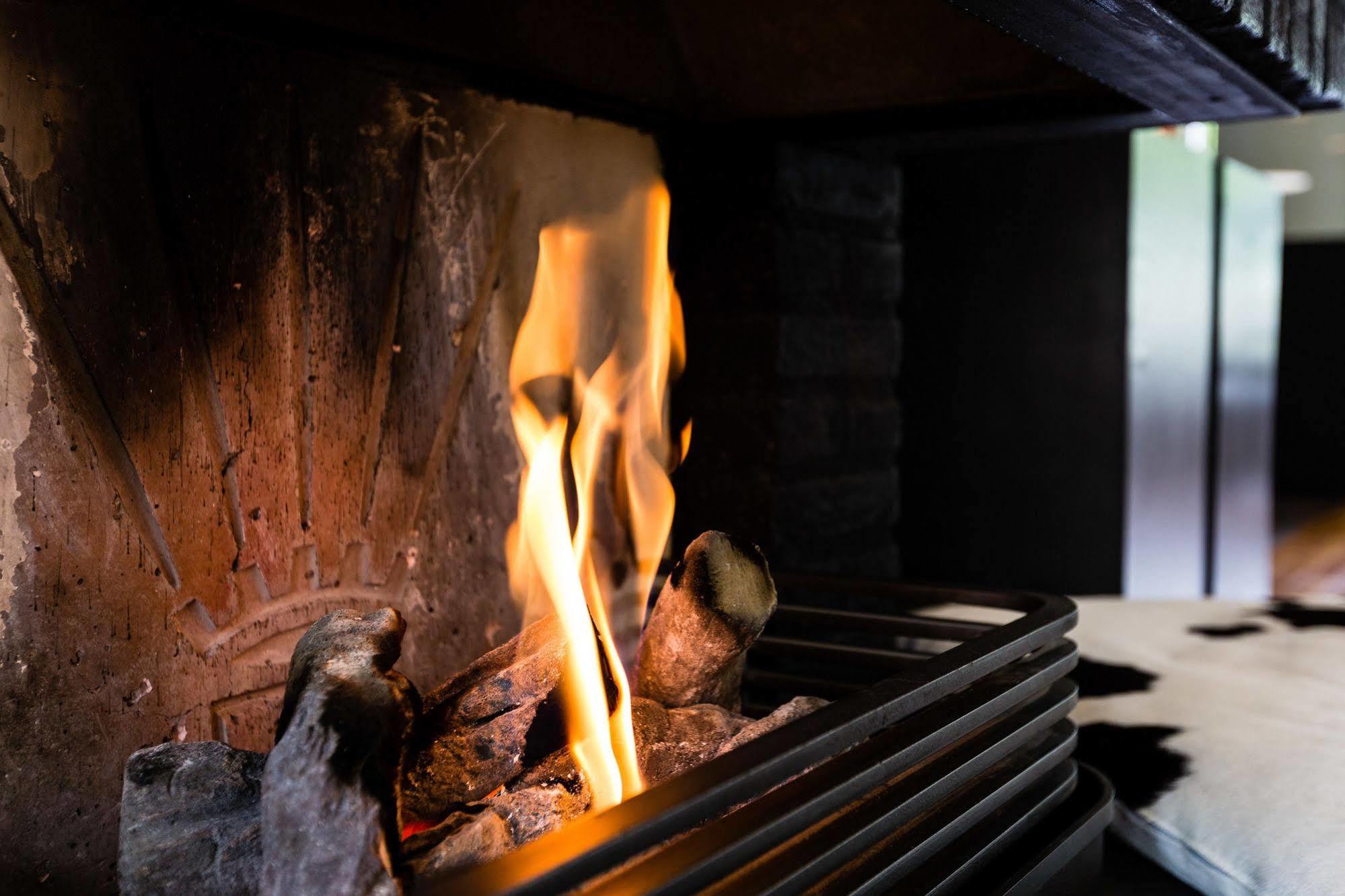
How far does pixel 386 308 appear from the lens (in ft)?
4.95

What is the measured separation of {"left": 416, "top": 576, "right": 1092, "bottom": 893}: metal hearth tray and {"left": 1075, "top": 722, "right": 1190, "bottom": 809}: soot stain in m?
0.09

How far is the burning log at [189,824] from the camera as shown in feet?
3.18

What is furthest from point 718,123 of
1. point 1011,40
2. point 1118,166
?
point 1118,166

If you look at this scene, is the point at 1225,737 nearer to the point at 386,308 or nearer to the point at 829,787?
the point at 829,787

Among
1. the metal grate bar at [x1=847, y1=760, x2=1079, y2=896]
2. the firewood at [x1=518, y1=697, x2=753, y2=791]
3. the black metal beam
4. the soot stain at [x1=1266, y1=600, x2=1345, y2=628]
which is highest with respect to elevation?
the black metal beam

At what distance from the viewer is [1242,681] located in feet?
6.27

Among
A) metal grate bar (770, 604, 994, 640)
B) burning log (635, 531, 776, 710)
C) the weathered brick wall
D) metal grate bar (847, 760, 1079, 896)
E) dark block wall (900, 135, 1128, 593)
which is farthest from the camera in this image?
dark block wall (900, 135, 1128, 593)

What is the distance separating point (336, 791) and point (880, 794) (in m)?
0.50

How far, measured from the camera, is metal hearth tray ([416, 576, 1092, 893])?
0.76m

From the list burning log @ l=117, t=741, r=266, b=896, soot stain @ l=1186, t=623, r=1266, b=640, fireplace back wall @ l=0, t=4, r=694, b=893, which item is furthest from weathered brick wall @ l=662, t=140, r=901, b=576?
burning log @ l=117, t=741, r=266, b=896

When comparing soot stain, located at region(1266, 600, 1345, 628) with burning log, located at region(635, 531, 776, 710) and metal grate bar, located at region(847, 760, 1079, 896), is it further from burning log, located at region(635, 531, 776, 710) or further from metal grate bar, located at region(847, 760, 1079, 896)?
burning log, located at region(635, 531, 776, 710)

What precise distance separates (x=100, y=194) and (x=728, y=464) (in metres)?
1.22

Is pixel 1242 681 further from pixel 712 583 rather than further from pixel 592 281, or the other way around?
pixel 592 281

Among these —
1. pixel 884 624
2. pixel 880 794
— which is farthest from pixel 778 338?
pixel 880 794
